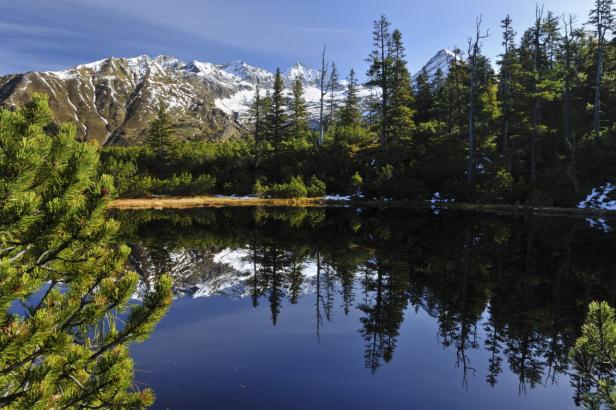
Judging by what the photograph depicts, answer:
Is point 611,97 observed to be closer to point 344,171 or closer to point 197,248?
point 344,171

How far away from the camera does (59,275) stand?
10.7 ft

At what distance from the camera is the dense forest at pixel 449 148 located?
108ft

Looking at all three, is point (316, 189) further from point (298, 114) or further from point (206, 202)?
point (298, 114)

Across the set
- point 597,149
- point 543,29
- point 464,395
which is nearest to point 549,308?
point 464,395

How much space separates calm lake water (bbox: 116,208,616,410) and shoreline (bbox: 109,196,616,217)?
36.0 ft

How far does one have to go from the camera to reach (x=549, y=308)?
30.2ft

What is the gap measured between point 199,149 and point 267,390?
153 feet

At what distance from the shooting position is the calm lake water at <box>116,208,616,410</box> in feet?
19.5

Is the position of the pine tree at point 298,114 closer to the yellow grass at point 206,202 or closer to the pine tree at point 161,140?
the pine tree at point 161,140

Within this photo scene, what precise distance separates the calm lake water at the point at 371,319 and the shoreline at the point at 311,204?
36.0 feet

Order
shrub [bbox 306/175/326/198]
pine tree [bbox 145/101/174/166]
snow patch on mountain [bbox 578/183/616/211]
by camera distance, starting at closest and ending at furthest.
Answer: snow patch on mountain [bbox 578/183/616/211]
shrub [bbox 306/175/326/198]
pine tree [bbox 145/101/174/166]

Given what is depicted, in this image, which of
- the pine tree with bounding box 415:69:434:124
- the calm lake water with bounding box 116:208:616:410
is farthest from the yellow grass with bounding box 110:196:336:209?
the pine tree with bounding box 415:69:434:124

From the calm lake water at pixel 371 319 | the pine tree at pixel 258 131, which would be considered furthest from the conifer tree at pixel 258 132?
the calm lake water at pixel 371 319

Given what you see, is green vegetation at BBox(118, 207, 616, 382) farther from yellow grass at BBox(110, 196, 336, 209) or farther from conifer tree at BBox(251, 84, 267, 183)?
conifer tree at BBox(251, 84, 267, 183)
